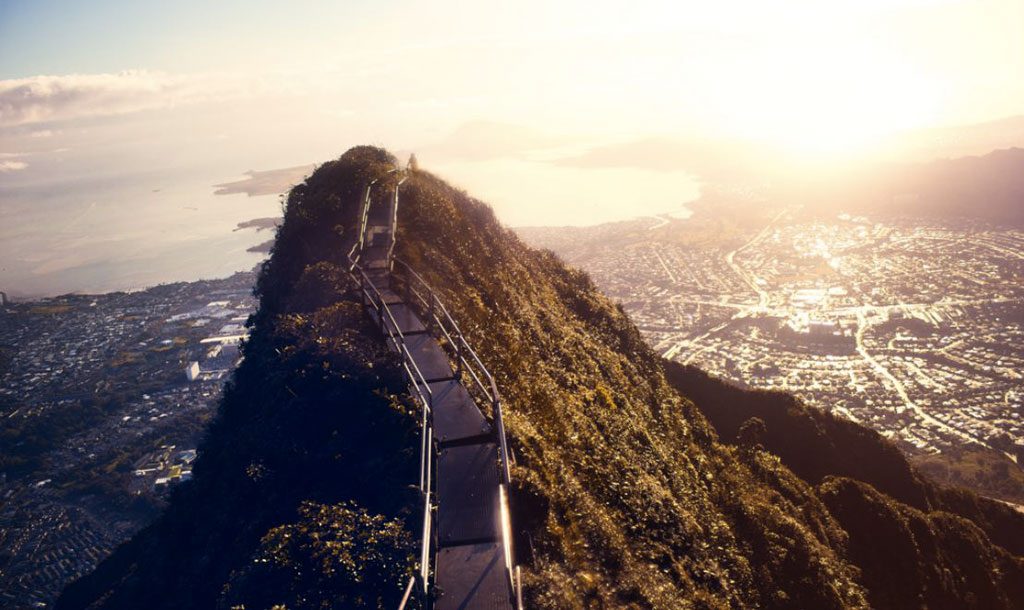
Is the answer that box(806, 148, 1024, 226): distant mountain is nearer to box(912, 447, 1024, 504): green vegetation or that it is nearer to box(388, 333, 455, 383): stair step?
box(912, 447, 1024, 504): green vegetation

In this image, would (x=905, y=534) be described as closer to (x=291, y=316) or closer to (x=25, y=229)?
(x=291, y=316)

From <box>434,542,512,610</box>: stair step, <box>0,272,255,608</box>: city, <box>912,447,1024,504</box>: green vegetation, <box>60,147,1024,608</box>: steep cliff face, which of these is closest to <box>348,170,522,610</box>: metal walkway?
<box>434,542,512,610</box>: stair step

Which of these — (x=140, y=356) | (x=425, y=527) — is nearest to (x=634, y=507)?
(x=425, y=527)

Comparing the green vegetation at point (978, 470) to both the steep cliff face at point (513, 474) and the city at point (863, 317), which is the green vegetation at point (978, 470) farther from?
the steep cliff face at point (513, 474)

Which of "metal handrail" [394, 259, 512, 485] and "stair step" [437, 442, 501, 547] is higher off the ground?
"metal handrail" [394, 259, 512, 485]

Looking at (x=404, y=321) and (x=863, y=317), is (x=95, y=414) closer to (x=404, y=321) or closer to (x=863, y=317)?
(x=404, y=321)

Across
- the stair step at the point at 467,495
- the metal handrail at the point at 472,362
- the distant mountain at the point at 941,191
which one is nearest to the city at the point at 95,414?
the metal handrail at the point at 472,362
